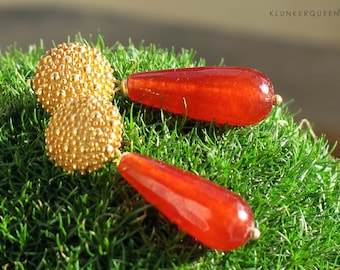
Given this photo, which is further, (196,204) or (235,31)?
(235,31)

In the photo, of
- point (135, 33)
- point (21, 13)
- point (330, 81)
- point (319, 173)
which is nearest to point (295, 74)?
point (330, 81)

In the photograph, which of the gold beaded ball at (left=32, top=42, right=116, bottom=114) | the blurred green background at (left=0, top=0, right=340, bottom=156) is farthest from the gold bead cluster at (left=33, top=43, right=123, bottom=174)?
the blurred green background at (left=0, top=0, right=340, bottom=156)

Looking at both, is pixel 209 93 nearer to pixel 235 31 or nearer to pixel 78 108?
pixel 78 108

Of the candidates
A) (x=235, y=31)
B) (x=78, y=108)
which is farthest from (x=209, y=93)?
(x=235, y=31)

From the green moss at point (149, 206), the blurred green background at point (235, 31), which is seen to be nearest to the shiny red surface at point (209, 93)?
the green moss at point (149, 206)

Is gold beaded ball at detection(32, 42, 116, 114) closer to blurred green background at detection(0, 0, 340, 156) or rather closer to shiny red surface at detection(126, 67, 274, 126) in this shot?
shiny red surface at detection(126, 67, 274, 126)
